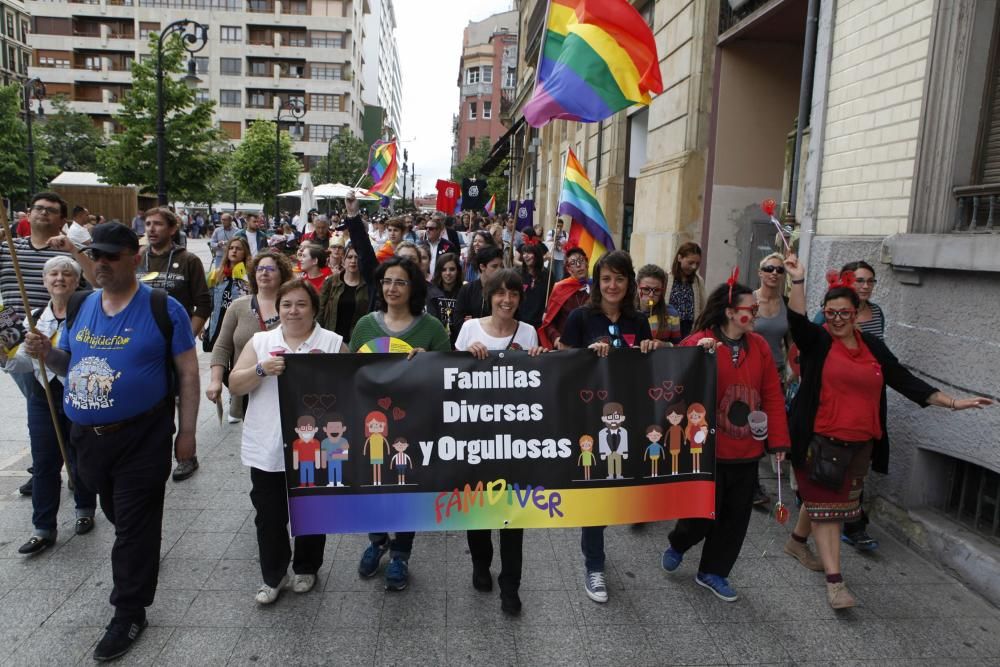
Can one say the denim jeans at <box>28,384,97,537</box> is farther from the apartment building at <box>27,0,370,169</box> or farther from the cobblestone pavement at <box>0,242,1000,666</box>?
the apartment building at <box>27,0,370,169</box>

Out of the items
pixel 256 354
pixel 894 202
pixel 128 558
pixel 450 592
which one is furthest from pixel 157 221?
pixel 894 202

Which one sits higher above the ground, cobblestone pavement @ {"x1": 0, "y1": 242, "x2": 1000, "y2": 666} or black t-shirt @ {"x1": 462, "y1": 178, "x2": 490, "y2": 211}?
black t-shirt @ {"x1": 462, "y1": 178, "x2": 490, "y2": 211}

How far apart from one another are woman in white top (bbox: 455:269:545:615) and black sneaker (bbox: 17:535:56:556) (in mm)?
2629

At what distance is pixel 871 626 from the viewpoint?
12.9ft

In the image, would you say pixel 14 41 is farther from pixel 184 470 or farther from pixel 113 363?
pixel 113 363

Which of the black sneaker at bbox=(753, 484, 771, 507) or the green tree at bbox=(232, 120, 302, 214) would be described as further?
the green tree at bbox=(232, 120, 302, 214)

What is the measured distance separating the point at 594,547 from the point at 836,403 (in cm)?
162

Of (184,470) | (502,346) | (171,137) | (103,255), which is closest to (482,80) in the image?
(171,137)

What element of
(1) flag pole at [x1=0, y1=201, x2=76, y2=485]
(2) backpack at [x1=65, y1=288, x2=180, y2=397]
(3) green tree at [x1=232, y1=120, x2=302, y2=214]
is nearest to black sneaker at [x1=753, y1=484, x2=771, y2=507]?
(2) backpack at [x1=65, y1=288, x2=180, y2=397]

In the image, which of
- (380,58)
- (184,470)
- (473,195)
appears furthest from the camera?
(380,58)

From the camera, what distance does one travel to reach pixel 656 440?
13.3 feet

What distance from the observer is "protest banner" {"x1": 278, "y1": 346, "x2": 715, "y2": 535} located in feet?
12.7

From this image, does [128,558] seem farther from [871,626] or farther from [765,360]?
[871,626]

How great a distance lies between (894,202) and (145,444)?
5.34 meters
